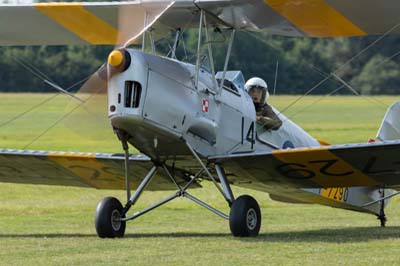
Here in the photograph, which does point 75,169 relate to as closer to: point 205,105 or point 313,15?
point 205,105

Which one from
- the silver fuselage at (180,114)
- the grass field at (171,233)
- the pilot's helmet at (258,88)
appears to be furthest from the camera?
the pilot's helmet at (258,88)

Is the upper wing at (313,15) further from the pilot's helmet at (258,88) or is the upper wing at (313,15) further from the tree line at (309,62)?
the tree line at (309,62)

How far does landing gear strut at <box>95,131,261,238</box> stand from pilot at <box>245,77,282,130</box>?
1.10m

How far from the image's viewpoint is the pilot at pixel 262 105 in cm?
1292

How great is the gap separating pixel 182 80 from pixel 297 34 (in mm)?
1864

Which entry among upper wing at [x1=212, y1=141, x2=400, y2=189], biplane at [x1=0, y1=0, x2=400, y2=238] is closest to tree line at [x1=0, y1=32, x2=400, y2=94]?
biplane at [x1=0, y1=0, x2=400, y2=238]

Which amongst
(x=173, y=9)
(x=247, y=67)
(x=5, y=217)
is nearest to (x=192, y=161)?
(x=173, y=9)

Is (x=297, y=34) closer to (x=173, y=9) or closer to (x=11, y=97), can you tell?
(x=173, y=9)

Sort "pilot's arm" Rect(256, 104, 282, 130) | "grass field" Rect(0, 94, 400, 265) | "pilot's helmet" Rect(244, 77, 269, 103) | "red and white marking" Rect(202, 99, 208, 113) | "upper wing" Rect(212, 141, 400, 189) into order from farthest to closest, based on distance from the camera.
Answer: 1. "pilot's helmet" Rect(244, 77, 269, 103)
2. "pilot's arm" Rect(256, 104, 282, 130)
3. "red and white marking" Rect(202, 99, 208, 113)
4. "upper wing" Rect(212, 141, 400, 189)
5. "grass field" Rect(0, 94, 400, 265)

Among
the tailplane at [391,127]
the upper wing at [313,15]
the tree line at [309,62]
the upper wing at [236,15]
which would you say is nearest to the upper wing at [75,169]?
the upper wing at [236,15]

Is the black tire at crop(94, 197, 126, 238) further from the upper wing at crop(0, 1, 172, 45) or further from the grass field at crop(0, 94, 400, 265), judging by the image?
the upper wing at crop(0, 1, 172, 45)

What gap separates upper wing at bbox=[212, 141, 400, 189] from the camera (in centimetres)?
1120

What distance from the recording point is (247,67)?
14406 millimetres

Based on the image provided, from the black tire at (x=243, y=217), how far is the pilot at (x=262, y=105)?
1.65 meters
